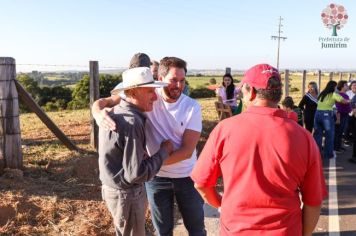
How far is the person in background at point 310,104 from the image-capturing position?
9967 mm

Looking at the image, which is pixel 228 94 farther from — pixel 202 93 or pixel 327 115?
pixel 202 93

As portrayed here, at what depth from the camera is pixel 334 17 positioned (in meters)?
25.1

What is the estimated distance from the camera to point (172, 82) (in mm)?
3080

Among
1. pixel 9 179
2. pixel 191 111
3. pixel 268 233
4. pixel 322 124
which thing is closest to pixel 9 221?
pixel 9 179

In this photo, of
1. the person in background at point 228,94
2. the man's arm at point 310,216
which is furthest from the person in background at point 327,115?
the man's arm at point 310,216

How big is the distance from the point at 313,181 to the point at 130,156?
43.1 inches

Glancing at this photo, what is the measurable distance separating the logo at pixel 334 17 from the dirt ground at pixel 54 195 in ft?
72.1

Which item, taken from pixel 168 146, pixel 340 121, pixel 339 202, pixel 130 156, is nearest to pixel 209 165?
pixel 130 156

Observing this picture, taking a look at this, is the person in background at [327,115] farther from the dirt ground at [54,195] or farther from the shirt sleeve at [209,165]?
the shirt sleeve at [209,165]

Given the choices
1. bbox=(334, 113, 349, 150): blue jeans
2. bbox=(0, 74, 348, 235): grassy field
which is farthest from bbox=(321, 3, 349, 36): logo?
bbox=(0, 74, 348, 235): grassy field

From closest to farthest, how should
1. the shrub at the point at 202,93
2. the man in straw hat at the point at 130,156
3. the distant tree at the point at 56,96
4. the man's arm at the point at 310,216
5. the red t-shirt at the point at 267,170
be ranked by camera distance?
1. the red t-shirt at the point at 267,170
2. the man's arm at the point at 310,216
3. the man in straw hat at the point at 130,156
4. the distant tree at the point at 56,96
5. the shrub at the point at 202,93

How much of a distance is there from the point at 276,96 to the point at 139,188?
1211 millimetres

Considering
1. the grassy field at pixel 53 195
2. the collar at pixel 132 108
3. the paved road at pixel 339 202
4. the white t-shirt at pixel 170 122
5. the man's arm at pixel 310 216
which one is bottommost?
the paved road at pixel 339 202

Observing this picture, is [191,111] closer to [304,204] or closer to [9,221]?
[304,204]
